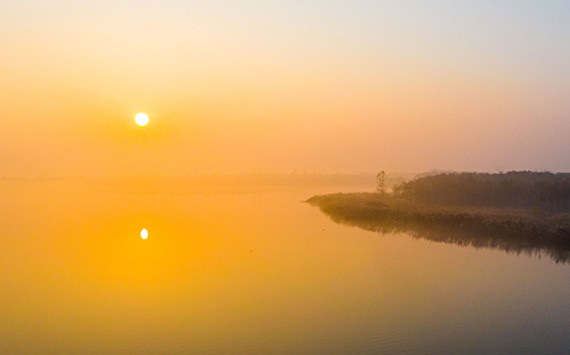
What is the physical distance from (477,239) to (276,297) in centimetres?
1541

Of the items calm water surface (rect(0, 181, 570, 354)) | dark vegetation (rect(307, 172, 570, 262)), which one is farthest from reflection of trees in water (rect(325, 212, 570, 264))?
calm water surface (rect(0, 181, 570, 354))

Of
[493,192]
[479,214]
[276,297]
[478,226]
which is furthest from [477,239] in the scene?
[493,192]

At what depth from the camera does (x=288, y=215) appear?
1683 inches

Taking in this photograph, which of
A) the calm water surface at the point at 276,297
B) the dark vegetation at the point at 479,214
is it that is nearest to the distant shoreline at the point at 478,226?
the dark vegetation at the point at 479,214

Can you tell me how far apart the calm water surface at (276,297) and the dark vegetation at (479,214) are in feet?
9.97

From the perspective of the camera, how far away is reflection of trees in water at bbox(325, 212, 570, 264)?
22812mm

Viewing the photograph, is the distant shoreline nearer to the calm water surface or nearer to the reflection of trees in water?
the reflection of trees in water

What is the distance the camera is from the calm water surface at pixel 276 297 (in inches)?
450

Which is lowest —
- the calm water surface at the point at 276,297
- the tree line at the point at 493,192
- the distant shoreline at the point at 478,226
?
the calm water surface at the point at 276,297

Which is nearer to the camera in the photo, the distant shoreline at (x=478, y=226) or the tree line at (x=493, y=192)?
the distant shoreline at (x=478, y=226)

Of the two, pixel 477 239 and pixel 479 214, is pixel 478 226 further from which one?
pixel 477 239

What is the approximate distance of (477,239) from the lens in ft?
87.9

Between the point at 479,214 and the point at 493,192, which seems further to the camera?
the point at 493,192

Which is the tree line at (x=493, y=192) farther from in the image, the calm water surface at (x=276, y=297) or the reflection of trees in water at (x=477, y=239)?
the calm water surface at (x=276, y=297)
